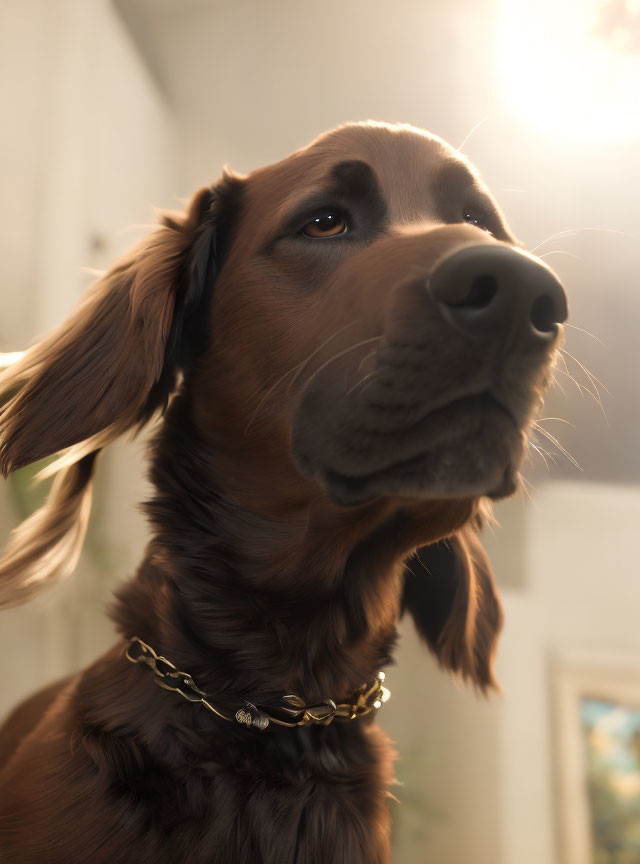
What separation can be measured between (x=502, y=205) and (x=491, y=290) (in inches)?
56.4

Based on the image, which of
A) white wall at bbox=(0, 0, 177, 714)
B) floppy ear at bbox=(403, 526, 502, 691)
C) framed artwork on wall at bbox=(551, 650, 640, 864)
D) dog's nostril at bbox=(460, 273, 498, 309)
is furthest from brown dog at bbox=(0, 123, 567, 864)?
framed artwork on wall at bbox=(551, 650, 640, 864)

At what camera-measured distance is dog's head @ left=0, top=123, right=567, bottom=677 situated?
0.79 meters

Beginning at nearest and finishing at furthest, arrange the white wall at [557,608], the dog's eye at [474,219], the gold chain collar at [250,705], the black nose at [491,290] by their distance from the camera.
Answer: the black nose at [491,290]
the gold chain collar at [250,705]
the dog's eye at [474,219]
the white wall at [557,608]

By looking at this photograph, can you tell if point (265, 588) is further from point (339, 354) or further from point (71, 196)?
point (71, 196)

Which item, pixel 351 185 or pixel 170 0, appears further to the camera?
pixel 170 0

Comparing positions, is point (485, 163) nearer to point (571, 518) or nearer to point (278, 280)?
point (571, 518)

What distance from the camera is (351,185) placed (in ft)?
3.50

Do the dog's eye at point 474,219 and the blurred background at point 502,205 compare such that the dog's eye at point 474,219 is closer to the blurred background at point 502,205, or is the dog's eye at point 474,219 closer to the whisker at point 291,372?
the whisker at point 291,372

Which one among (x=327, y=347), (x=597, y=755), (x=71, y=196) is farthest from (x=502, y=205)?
(x=597, y=755)

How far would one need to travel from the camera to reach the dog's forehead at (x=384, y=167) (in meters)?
1.08

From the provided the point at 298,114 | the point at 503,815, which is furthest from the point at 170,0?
the point at 503,815

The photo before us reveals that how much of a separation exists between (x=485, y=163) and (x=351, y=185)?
1.14m

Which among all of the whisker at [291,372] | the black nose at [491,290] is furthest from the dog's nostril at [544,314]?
the whisker at [291,372]

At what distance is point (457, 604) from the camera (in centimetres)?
130
